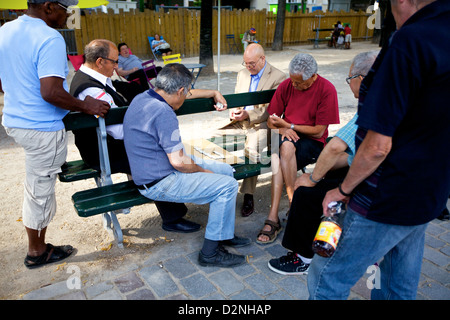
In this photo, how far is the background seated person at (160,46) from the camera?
15.7 meters

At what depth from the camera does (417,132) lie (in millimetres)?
1486

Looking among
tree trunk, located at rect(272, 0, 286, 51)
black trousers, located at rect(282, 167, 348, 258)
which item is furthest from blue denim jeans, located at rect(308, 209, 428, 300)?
tree trunk, located at rect(272, 0, 286, 51)

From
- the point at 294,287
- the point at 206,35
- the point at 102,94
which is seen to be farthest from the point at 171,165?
the point at 206,35

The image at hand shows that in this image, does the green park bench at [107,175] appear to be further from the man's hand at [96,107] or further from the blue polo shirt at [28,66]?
the blue polo shirt at [28,66]

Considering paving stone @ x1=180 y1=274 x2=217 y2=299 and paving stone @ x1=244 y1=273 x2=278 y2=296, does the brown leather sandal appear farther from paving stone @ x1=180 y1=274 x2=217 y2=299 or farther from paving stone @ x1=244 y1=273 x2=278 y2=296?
paving stone @ x1=180 y1=274 x2=217 y2=299

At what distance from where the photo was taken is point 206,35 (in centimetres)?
1227

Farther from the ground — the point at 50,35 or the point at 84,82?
the point at 50,35

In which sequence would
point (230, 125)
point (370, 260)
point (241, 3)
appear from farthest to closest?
point (241, 3)
point (230, 125)
point (370, 260)

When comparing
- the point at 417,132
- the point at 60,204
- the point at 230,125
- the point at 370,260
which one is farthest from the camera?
the point at 230,125

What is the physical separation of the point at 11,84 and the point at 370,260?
243 cm

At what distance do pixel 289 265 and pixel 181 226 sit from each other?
1.04 metres

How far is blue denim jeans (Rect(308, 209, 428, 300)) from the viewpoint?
169 cm
